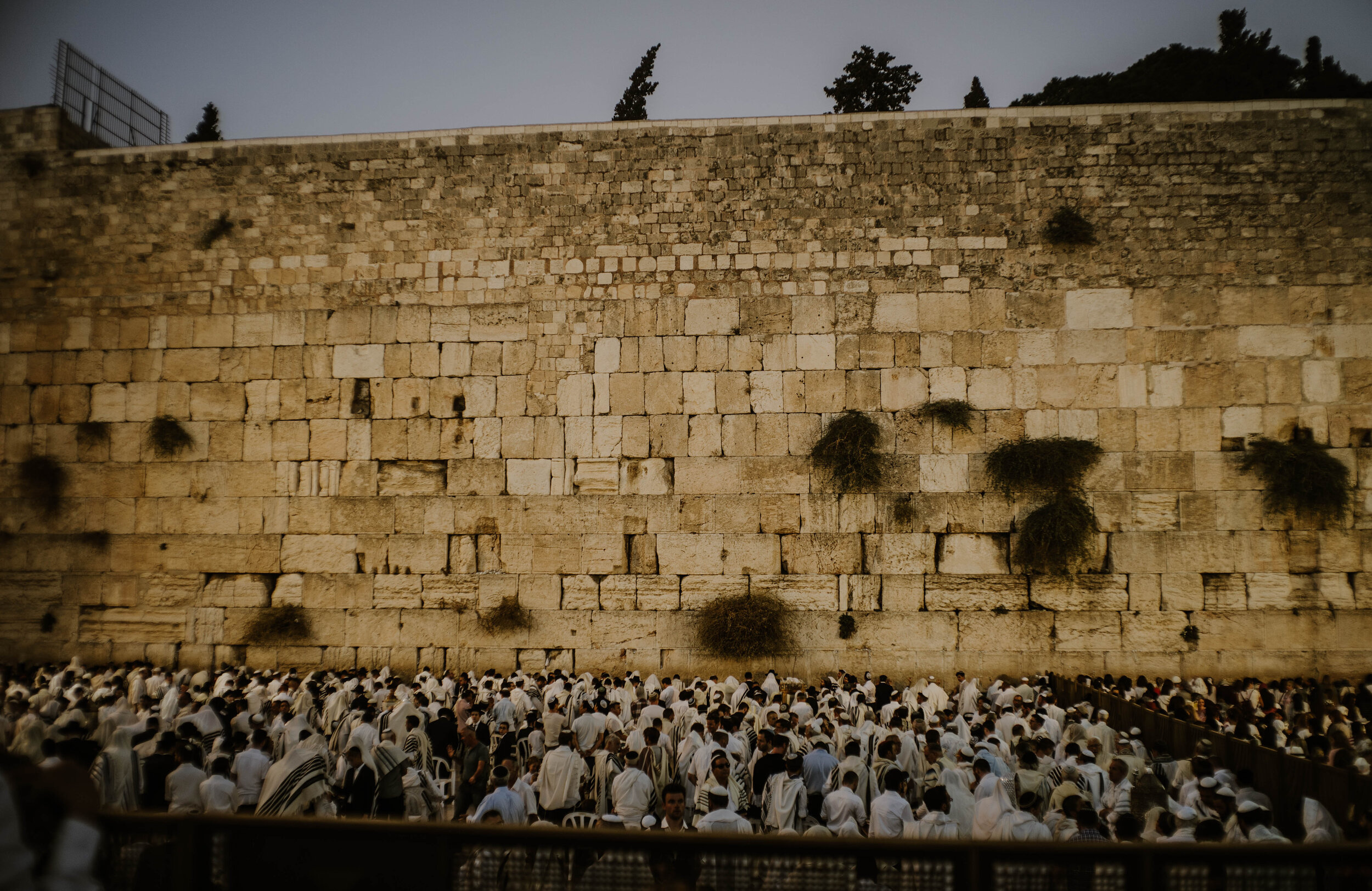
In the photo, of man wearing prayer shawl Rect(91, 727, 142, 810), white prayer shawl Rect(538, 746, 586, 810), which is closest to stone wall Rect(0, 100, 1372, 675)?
white prayer shawl Rect(538, 746, 586, 810)

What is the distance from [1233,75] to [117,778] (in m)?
23.9

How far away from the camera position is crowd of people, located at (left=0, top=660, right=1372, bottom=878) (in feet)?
15.4

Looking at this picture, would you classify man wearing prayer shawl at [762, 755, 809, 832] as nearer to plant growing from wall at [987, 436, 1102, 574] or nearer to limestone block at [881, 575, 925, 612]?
limestone block at [881, 575, 925, 612]

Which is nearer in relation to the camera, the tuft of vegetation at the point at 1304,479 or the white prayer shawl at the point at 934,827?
the white prayer shawl at the point at 934,827

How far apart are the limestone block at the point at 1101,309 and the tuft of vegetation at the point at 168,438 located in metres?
13.2

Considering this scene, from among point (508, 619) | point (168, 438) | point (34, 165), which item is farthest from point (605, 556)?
point (34, 165)

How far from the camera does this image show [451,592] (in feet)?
35.4

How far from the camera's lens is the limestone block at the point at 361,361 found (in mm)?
11211

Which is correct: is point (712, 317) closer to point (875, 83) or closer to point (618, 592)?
point (618, 592)

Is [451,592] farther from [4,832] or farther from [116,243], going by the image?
[4,832]

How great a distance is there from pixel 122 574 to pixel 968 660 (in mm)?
12441

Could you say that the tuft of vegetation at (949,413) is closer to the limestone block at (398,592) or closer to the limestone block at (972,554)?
the limestone block at (972,554)

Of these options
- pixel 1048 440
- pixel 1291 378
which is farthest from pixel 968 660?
pixel 1291 378

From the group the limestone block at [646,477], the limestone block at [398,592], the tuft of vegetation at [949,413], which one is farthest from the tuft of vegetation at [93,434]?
the tuft of vegetation at [949,413]
